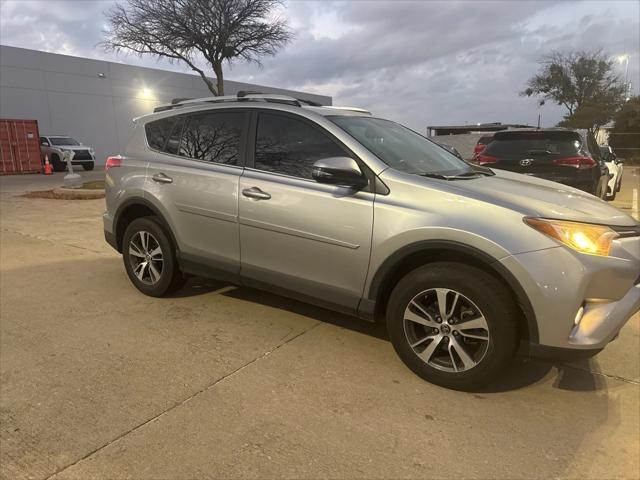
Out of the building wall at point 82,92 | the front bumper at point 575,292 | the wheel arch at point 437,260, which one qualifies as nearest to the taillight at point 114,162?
the wheel arch at point 437,260

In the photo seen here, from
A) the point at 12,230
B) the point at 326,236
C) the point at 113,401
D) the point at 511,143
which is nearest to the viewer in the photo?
the point at 113,401

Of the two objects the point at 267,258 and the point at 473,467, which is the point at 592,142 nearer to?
the point at 267,258

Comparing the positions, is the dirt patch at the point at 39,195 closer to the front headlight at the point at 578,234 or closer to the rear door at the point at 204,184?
the rear door at the point at 204,184

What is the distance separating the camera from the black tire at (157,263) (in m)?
4.29

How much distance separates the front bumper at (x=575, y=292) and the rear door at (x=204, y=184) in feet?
7.12

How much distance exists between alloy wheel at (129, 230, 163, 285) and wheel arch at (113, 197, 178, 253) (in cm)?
20

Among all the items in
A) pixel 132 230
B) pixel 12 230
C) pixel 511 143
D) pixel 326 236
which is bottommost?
pixel 12 230

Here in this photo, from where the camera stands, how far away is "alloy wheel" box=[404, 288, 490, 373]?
287 cm

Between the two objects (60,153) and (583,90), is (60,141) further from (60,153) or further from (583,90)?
(583,90)

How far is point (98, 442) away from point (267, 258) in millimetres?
1664

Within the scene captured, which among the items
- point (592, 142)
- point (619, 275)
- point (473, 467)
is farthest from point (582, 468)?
point (592, 142)

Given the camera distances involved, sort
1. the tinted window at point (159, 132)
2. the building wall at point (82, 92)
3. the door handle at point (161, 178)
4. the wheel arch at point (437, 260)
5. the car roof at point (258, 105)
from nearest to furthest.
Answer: the wheel arch at point (437, 260) < the car roof at point (258, 105) < the door handle at point (161, 178) < the tinted window at point (159, 132) < the building wall at point (82, 92)

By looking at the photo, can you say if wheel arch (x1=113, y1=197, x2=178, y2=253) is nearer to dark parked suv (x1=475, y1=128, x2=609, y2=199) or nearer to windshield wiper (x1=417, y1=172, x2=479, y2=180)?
windshield wiper (x1=417, y1=172, x2=479, y2=180)

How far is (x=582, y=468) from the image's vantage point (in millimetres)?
2346
